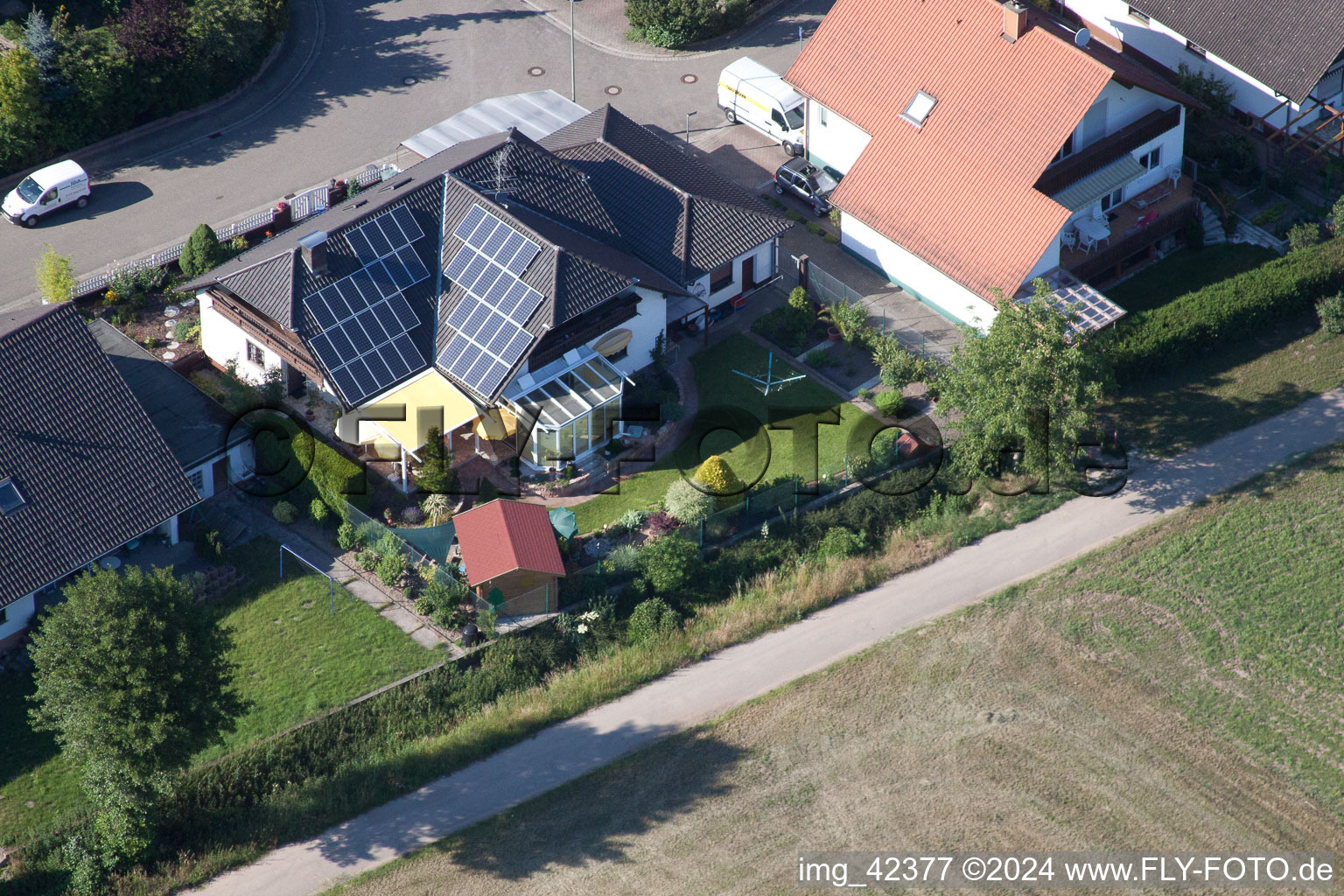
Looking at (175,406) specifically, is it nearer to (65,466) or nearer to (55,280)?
(65,466)

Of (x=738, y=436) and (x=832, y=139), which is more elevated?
(x=832, y=139)

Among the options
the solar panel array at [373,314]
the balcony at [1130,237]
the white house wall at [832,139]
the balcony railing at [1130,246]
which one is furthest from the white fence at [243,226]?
the balcony railing at [1130,246]

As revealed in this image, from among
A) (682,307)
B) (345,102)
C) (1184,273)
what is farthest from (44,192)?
(1184,273)

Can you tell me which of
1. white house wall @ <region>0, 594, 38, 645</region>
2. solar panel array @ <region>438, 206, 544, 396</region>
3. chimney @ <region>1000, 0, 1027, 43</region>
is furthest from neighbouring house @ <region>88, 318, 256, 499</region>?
chimney @ <region>1000, 0, 1027, 43</region>

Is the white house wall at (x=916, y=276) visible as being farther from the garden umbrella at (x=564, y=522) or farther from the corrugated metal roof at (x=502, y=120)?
the garden umbrella at (x=564, y=522)

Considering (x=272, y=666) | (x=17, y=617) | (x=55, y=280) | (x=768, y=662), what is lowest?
(x=272, y=666)

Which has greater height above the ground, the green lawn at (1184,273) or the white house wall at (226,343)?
the green lawn at (1184,273)
